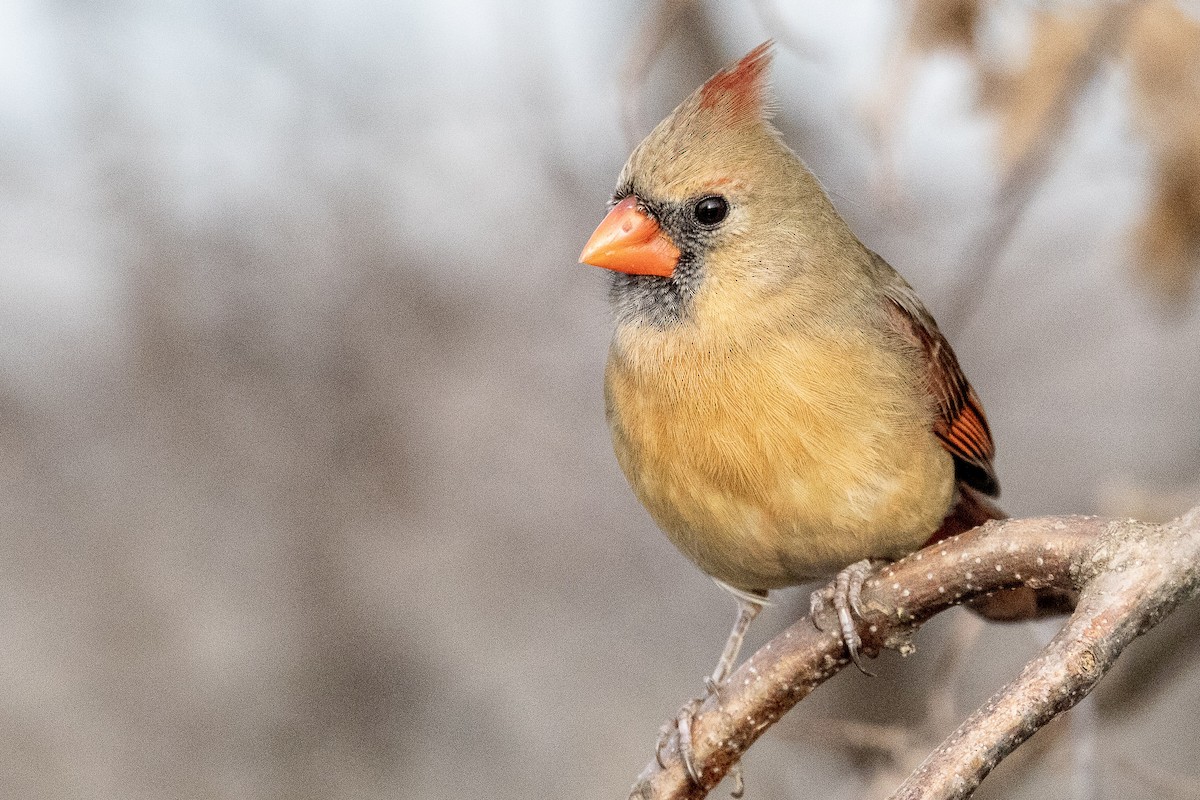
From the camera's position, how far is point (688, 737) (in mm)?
2029

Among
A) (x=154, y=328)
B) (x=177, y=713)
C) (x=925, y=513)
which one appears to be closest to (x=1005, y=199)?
(x=925, y=513)

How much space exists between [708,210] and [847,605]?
809 mm

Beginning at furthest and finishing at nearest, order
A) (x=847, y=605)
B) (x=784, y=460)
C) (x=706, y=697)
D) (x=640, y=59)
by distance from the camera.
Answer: (x=640, y=59) → (x=706, y=697) → (x=784, y=460) → (x=847, y=605)

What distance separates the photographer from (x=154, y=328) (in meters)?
4.98

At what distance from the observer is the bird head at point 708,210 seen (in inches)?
92.4

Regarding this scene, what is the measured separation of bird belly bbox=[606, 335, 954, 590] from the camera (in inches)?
87.0

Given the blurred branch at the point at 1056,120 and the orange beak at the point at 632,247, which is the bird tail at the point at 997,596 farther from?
the orange beak at the point at 632,247

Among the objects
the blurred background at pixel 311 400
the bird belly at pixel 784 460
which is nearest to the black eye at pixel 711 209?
the bird belly at pixel 784 460

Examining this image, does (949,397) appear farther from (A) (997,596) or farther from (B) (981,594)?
(B) (981,594)

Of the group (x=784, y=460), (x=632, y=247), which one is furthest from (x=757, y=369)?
(x=632, y=247)

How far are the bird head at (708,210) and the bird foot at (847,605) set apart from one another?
0.58 meters

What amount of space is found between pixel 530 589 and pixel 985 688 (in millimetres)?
1982

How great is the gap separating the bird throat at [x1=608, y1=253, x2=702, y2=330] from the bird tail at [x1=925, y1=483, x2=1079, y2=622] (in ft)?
2.08

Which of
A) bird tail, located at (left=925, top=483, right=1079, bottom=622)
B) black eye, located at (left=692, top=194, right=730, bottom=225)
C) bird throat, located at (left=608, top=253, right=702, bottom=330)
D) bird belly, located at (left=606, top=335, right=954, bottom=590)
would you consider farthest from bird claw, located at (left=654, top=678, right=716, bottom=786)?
black eye, located at (left=692, top=194, right=730, bottom=225)
